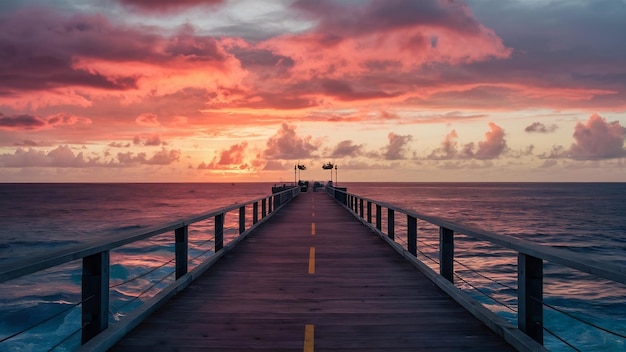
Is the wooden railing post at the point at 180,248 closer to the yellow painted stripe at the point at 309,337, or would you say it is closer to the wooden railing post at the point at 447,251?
the yellow painted stripe at the point at 309,337

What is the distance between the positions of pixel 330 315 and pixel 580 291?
23.1 metres

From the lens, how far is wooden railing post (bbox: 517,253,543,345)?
488cm

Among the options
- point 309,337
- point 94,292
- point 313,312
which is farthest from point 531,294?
point 94,292

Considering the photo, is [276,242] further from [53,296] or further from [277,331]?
[53,296]

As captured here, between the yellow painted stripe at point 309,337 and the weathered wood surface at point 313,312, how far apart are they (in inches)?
1.5

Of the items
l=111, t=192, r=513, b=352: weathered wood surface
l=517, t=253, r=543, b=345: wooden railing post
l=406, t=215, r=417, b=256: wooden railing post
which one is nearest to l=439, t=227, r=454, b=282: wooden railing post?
l=111, t=192, r=513, b=352: weathered wood surface

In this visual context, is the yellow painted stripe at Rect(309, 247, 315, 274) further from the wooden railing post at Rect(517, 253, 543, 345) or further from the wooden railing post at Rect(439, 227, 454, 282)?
the wooden railing post at Rect(517, 253, 543, 345)

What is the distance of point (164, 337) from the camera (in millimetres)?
5617

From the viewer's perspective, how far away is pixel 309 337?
563 centimetres

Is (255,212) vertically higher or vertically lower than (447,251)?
lower

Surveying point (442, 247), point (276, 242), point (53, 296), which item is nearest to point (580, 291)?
point (276, 242)

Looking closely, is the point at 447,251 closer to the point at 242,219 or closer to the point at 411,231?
the point at 411,231

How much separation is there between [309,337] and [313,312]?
1118mm

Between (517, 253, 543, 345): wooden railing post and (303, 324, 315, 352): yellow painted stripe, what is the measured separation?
2.27 metres
